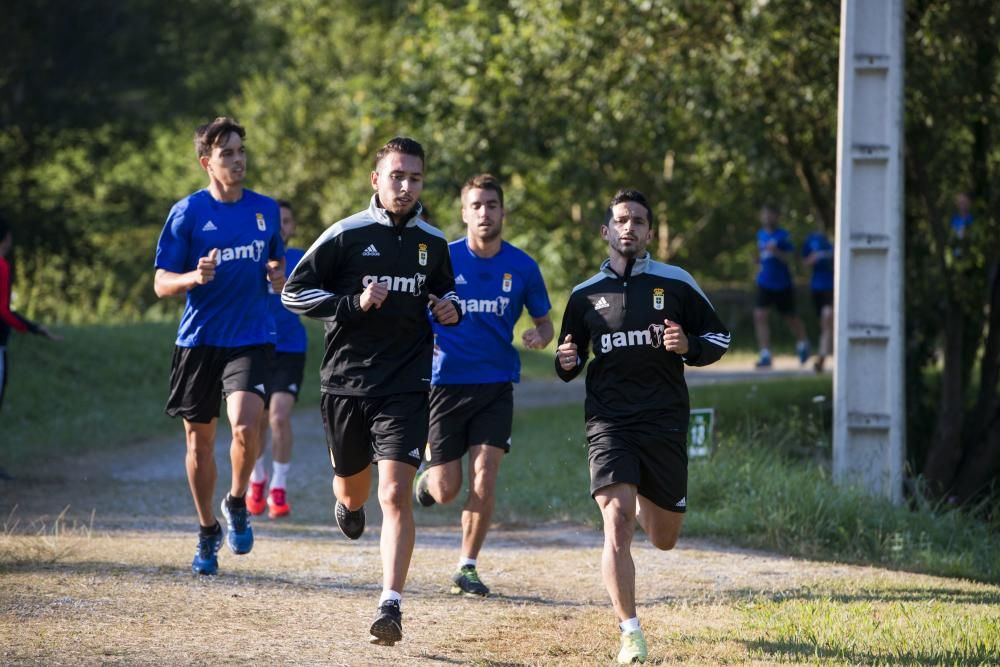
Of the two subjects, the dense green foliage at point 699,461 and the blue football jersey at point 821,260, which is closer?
the dense green foliage at point 699,461

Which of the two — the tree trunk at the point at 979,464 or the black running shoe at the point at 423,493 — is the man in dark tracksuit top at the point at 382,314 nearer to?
the black running shoe at the point at 423,493

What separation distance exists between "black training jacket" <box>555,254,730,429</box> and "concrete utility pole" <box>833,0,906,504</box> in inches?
201

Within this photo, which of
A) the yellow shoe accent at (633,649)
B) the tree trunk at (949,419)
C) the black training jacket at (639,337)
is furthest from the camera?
the tree trunk at (949,419)

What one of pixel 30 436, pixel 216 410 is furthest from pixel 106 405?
pixel 216 410

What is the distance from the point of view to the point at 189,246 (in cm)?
771

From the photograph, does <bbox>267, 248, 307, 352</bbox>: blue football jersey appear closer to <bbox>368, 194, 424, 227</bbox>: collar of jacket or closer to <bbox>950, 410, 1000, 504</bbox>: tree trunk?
<bbox>368, 194, 424, 227</bbox>: collar of jacket

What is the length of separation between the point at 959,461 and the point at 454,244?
8.59 m

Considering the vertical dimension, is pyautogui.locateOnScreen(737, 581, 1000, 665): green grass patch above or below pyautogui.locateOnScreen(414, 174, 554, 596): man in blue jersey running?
below

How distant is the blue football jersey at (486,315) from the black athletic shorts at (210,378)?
105 centimetres

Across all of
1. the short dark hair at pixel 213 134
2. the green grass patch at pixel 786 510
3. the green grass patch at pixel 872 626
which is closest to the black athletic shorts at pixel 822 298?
the green grass patch at pixel 786 510

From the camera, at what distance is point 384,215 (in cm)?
661

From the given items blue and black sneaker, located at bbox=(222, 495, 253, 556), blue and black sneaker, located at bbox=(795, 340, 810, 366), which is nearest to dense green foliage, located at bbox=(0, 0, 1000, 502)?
blue and black sneaker, located at bbox=(795, 340, 810, 366)

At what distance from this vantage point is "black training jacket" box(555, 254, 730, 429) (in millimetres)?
6523

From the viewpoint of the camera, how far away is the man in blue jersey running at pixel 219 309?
7.68 m
